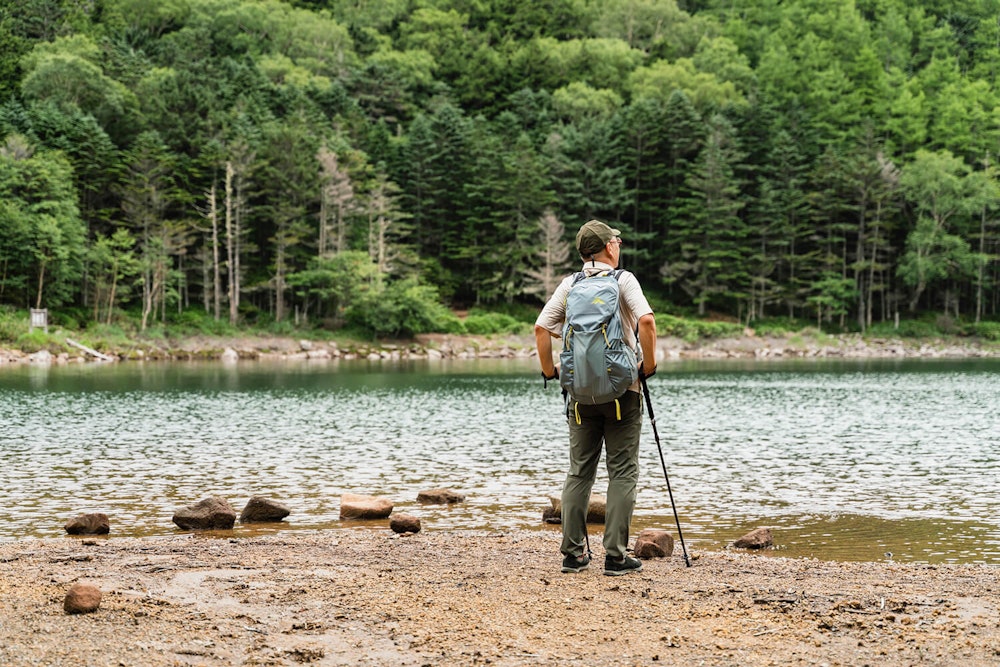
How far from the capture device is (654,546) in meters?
7.18

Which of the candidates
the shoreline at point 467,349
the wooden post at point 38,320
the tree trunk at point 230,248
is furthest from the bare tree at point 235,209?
the wooden post at point 38,320

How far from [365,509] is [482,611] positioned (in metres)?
4.79

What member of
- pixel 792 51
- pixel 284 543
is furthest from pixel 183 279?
pixel 792 51

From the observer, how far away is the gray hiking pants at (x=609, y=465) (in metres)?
6.36

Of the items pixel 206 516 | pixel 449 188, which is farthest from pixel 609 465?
pixel 449 188

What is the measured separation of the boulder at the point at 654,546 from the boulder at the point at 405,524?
239cm

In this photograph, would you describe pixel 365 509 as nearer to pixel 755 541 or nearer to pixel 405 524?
pixel 405 524

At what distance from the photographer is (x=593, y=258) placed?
21.6ft

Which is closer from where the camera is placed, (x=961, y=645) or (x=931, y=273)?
(x=961, y=645)

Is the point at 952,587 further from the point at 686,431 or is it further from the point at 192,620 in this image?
the point at 686,431

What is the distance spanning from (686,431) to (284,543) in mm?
12990

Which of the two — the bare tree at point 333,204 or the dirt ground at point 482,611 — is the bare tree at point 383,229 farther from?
the dirt ground at point 482,611

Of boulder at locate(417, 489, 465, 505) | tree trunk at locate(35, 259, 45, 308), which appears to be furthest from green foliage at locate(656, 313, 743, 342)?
boulder at locate(417, 489, 465, 505)

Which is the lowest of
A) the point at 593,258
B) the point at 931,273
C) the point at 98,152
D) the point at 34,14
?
the point at 593,258
